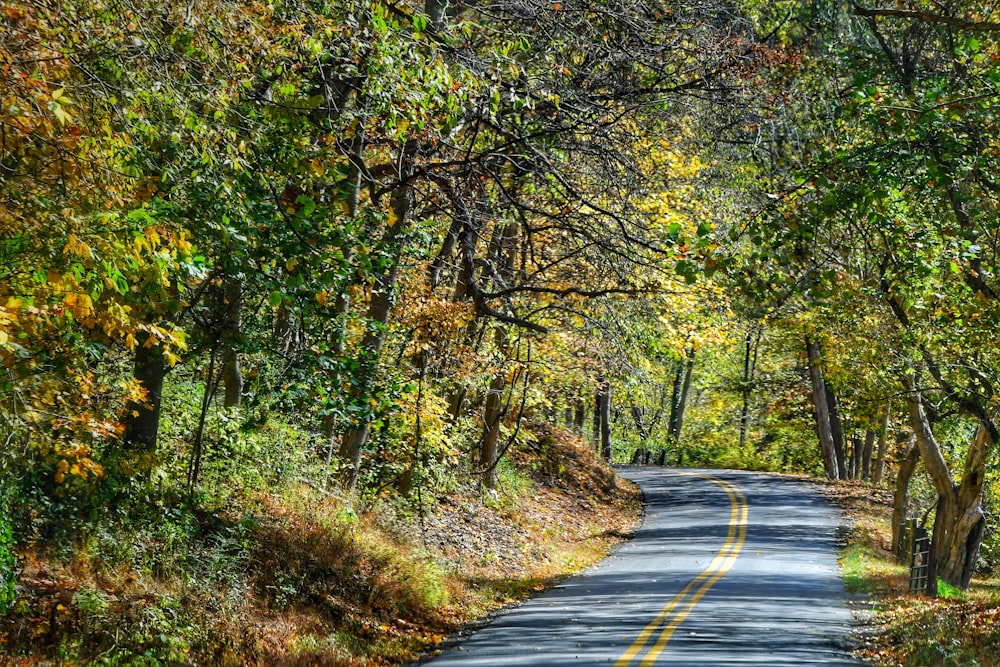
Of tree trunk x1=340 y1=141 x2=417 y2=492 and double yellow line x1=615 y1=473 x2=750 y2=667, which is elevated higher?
tree trunk x1=340 y1=141 x2=417 y2=492

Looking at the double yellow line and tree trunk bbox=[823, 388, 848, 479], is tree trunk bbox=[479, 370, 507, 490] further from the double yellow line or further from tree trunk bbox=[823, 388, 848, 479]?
tree trunk bbox=[823, 388, 848, 479]

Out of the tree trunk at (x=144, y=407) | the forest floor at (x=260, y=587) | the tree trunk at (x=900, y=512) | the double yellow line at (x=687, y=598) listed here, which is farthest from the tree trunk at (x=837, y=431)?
the tree trunk at (x=144, y=407)

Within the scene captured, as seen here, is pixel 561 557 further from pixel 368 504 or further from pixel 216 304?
pixel 216 304

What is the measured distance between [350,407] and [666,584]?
947cm

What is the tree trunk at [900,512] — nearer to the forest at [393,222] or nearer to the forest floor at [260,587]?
the forest at [393,222]

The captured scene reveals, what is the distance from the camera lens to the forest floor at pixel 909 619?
40.8ft

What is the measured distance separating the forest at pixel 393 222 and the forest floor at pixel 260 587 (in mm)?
100

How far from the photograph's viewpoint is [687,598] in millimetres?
17125

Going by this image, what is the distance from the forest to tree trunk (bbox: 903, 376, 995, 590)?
0.07m

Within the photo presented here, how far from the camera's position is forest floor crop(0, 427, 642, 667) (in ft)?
31.1

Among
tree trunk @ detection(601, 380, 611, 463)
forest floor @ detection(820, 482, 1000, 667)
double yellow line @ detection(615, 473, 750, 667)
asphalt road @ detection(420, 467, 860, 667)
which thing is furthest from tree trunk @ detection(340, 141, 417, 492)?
tree trunk @ detection(601, 380, 611, 463)

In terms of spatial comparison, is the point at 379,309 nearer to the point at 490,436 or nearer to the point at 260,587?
the point at 260,587

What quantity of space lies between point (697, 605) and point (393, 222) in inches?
320

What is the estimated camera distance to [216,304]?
41.5ft
